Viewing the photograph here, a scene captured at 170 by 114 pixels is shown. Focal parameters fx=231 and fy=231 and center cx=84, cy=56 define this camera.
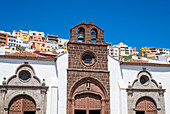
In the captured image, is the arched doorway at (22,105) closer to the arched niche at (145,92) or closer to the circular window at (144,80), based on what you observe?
the arched niche at (145,92)

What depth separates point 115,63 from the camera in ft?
56.1

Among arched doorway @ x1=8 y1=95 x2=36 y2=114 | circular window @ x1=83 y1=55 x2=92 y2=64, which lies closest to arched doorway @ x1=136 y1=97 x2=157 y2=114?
circular window @ x1=83 y1=55 x2=92 y2=64

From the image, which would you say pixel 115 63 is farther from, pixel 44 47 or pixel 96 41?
pixel 44 47

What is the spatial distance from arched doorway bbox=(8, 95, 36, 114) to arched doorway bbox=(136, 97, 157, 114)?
24.7ft

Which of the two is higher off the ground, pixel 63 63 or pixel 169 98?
pixel 63 63

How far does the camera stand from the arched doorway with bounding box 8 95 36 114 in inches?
573

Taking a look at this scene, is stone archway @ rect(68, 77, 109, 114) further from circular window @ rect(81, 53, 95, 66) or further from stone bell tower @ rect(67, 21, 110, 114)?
circular window @ rect(81, 53, 95, 66)

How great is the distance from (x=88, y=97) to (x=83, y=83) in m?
1.04

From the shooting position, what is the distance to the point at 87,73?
16438mm

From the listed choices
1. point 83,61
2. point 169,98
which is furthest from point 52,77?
point 169,98

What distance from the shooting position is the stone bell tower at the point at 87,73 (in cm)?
Result: 1600

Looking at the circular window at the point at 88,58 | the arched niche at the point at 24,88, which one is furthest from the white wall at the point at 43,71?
the circular window at the point at 88,58

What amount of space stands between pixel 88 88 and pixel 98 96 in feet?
3.16

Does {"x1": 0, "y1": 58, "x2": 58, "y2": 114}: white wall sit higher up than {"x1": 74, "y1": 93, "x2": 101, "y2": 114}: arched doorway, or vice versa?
{"x1": 0, "y1": 58, "x2": 58, "y2": 114}: white wall
